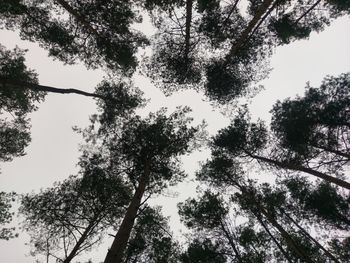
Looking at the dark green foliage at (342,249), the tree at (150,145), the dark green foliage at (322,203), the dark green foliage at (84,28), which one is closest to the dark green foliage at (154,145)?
the tree at (150,145)

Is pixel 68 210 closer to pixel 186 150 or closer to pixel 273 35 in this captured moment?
pixel 186 150

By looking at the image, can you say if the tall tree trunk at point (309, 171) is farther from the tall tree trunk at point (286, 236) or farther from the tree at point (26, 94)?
the tree at point (26, 94)

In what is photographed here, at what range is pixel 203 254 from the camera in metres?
12.5

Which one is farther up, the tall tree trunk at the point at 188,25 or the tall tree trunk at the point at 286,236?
the tall tree trunk at the point at 188,25

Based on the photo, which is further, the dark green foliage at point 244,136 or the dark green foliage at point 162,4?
the dark green foliage at point 244,136

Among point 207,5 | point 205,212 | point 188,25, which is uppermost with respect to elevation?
point 207,5

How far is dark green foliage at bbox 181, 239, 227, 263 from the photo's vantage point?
12.4 metres

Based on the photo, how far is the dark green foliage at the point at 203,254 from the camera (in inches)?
488

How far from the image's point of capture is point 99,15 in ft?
33.3

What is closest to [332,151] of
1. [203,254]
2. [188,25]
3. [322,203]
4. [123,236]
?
[322,203]

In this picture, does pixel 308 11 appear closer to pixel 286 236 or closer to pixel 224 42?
pixel 224 42

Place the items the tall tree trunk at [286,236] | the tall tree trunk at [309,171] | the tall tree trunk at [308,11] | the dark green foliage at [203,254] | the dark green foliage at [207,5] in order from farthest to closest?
1. the dark green foliage at [203,254]
2. the tall tree trunk at [308,11]
3. the dark green foliage at [207,5]
4. the tall tree trunk at [309,171]
5. the tall tree trunk at [286,236]

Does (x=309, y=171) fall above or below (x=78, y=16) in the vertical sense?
below

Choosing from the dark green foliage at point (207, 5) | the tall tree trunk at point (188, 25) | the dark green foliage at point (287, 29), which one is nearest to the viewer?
the tall tree trunk at point (188, 25)
